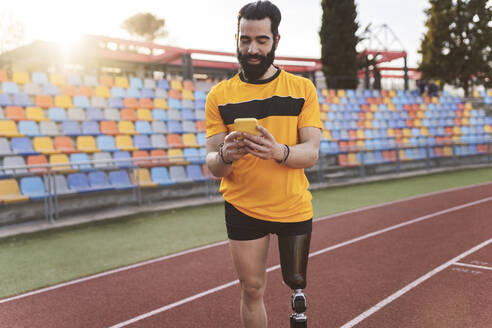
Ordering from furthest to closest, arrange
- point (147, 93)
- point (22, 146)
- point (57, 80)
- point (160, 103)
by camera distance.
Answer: point (147, 93) < point (160, 103) < point (57, 80) < point (22, 146)

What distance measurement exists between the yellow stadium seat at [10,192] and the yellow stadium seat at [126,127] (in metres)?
4.00

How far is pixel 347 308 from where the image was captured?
3.93 metres

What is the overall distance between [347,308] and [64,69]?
20279 mm

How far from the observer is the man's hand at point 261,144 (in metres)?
1.89

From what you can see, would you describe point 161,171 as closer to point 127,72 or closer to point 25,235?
point 25,235

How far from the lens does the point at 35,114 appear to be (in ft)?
36.6

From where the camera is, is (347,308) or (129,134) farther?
(129,134)

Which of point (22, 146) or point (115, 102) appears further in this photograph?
point (115, 102)

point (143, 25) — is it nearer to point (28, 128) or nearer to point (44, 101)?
point (44, 101)

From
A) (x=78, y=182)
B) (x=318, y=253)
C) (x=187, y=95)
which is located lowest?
(x=318, y=253)

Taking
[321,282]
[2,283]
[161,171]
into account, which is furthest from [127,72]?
[321,282]

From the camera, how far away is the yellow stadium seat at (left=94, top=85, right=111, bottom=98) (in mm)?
13224

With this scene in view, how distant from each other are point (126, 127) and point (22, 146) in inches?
116

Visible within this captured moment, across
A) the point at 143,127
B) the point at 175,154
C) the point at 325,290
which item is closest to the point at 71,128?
the point at 143,127
